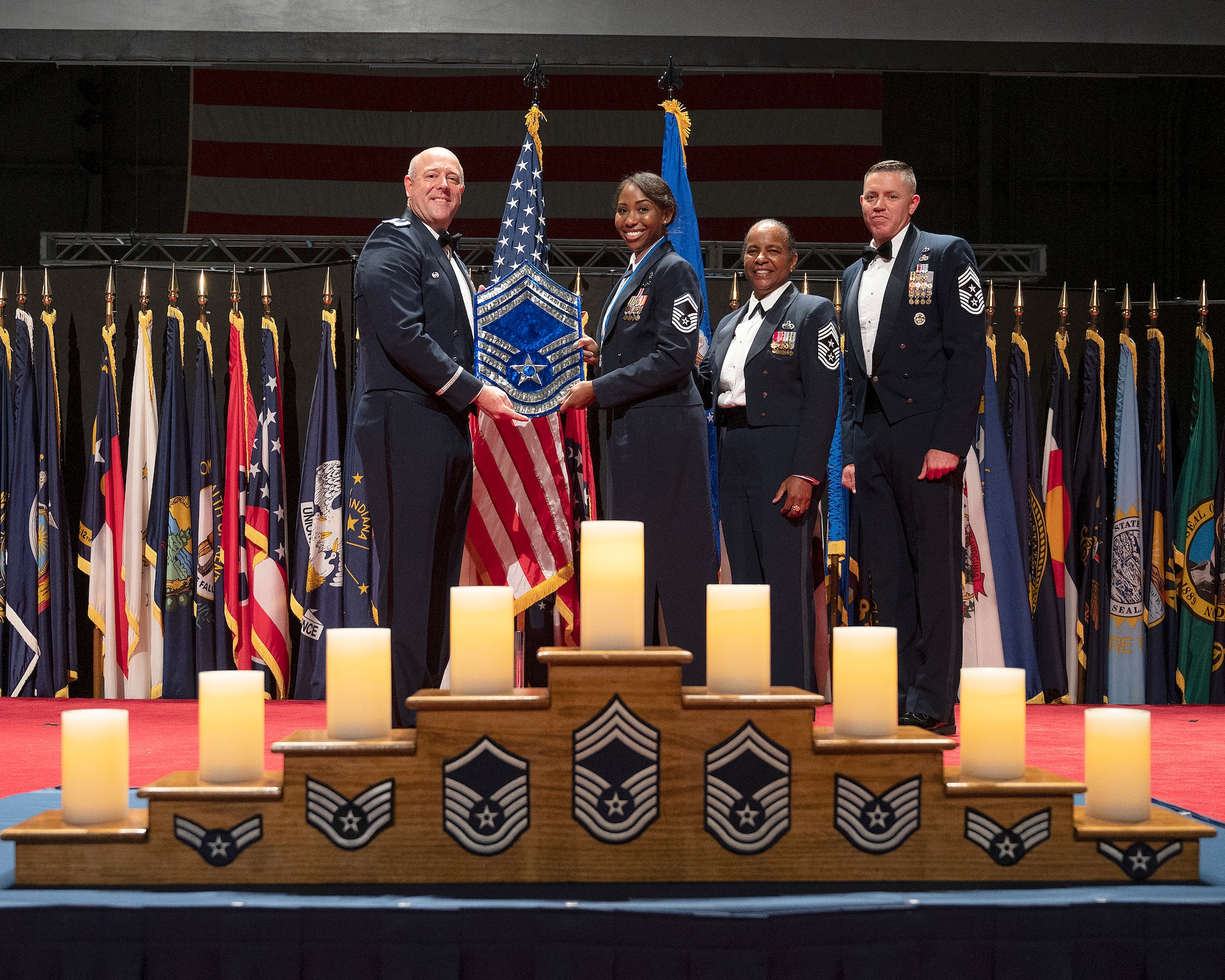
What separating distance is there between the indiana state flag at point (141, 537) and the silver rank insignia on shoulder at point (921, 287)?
295 cm

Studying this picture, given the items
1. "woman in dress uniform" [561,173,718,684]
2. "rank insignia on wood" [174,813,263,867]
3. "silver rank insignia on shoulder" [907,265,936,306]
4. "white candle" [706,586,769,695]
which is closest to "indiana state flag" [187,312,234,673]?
"woman in dress uniform" [561,173,718,684]

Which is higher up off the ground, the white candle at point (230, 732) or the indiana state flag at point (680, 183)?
the indiana state flag at point (680, 183)

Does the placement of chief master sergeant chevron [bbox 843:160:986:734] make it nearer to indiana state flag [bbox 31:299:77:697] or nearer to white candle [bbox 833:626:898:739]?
white candle [bbox 833:626:898:739]

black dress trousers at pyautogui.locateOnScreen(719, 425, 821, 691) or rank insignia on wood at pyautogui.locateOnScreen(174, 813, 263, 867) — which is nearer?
rank insignia on wood at pyautogui.locateOnScreen(174, 813, 263, 867)

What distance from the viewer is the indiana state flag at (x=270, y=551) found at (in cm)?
444

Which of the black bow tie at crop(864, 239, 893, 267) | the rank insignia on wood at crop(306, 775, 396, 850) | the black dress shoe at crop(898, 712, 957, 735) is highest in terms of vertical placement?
the black bow tie at crop(864, 239, 893, 267)

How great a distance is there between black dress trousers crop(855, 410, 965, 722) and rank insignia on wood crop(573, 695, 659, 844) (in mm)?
1660

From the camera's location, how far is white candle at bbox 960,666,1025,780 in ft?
5.12

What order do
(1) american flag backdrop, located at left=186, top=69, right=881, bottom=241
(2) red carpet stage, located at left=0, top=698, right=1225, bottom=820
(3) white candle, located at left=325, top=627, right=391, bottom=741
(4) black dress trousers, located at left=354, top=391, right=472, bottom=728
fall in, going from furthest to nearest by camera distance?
1. (1) american flag backdrop, located at left=186, top=69, right=881, bottom=241
2. (4) black dress trousers, located at left=354, top=391, right=472, bottom=728
3. (2) red carpet stage, located at left=0, top=698, right=1225, bottom=820
4. (3) white candle, located at left=325, top=627, right=391, bottom=741

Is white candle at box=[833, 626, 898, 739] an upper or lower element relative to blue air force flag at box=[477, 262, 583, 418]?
lower

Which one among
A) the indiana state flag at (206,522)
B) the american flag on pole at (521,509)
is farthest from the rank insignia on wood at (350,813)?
the indiana state flag at (206,522)

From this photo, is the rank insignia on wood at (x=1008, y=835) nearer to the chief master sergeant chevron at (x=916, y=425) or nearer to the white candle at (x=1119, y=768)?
the white candle at (x=1119, y=768)

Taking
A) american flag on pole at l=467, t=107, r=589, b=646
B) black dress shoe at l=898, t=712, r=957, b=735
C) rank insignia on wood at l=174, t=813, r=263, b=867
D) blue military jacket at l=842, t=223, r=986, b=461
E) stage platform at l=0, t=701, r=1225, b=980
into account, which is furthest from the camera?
american flag on pole at l=467, t=107, r=589, b=646

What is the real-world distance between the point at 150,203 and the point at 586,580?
9.86m
